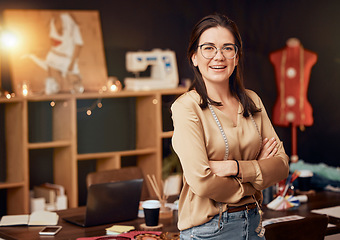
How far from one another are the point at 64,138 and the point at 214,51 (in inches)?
125

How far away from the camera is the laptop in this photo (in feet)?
10.4

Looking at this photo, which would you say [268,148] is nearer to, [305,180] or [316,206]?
[316,206]

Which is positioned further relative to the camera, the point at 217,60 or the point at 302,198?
the point at 302,198

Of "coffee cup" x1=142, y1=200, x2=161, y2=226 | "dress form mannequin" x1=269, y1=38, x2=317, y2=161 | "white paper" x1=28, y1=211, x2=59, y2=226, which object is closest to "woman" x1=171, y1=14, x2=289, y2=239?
"coffee cup" x1=142, y1=200, x2=161, y2=226

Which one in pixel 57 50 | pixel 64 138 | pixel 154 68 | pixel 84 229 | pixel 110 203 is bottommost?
pixel 84 229

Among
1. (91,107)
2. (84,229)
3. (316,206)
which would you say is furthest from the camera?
(91,107)

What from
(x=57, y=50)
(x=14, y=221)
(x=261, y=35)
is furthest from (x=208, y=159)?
(x=261, y=35)

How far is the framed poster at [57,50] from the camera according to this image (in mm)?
5199

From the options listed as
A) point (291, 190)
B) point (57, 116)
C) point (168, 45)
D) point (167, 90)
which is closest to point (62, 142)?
point (57, 116)

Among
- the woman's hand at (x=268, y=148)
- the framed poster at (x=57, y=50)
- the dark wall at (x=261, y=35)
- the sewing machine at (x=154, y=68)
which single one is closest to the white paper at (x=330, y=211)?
the woman's hand at (x=268, y=148)

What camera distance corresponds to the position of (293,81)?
20.2 ft

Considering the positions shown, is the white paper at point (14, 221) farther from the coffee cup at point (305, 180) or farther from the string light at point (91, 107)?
the string light at point (91, 107)

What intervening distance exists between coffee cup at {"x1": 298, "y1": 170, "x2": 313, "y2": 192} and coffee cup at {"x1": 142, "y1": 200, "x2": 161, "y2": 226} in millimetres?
1353

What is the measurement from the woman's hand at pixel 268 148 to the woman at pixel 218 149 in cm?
4
